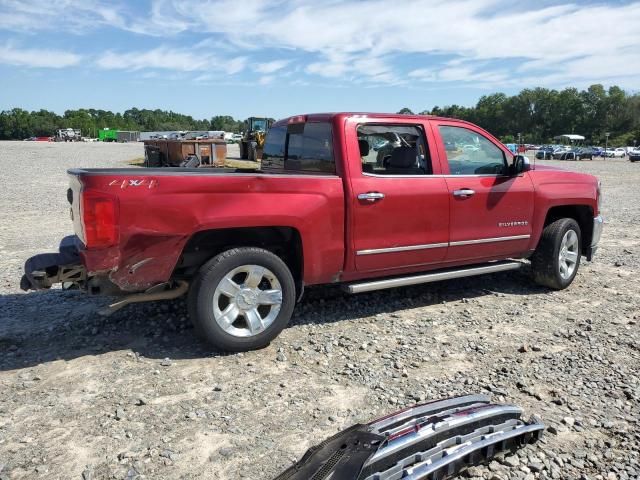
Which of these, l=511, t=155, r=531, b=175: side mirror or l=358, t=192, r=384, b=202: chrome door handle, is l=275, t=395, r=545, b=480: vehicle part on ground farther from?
l=511, t=155, r=531, b=175: side mirror

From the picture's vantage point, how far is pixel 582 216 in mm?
6664

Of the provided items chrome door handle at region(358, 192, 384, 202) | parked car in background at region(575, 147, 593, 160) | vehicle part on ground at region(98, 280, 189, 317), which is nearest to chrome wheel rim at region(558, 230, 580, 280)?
chrome door handle at region(358, 192, 384, 202)

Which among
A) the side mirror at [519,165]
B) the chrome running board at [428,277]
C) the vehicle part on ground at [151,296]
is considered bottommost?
the chrome running board at [428,277]

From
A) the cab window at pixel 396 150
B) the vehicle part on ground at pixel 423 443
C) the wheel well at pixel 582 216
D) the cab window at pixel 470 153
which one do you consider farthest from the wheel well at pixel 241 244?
the wheel well at pixel 582 216

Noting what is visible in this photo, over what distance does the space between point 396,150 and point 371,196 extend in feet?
2.41

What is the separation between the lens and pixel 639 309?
18.5 feet

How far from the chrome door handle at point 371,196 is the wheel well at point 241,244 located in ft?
2.15

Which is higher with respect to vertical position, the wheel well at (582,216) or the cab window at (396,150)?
the cab window at (396,150)

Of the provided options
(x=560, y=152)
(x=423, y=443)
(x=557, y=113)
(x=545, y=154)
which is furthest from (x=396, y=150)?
(x=557, y=113)

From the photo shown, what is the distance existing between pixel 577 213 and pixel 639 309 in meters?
1.48

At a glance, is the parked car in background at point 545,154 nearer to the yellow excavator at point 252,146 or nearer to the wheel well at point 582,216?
the yellow excavator at point 252,146

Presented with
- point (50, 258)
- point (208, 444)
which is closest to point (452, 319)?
point (208, 444)

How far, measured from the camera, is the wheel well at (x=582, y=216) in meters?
6.49

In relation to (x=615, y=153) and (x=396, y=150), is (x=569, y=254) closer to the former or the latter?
(x=396, y=150)
